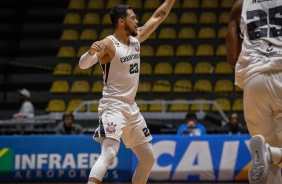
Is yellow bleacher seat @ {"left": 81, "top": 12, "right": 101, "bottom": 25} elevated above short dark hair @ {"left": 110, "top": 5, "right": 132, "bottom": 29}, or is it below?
above

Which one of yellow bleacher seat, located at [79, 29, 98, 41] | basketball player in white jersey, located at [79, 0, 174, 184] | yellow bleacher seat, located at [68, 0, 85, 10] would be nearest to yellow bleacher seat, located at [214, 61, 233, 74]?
yellow bleacher seat, located at [79, 29, 98, 41]

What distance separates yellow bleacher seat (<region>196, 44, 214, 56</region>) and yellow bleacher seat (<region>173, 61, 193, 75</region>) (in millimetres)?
514

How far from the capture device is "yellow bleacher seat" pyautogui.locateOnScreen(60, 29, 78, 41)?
18250 millimetres

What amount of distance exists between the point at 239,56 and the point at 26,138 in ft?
22.2

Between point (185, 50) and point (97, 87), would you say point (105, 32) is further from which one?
point (185, 50)

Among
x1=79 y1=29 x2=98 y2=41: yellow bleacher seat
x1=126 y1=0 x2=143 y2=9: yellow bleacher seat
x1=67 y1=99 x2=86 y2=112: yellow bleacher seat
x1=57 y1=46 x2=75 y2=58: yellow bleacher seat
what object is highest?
x1=126 y1=0 x2=143 y2=9: yellow bleacher seat

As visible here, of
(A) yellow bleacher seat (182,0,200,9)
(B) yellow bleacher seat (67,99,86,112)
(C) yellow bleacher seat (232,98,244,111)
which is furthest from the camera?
(A) yellow bleacher seat (182,0,200,9)

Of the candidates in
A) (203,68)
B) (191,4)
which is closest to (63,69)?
(203,68)

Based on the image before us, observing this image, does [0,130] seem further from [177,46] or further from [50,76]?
[177,46]

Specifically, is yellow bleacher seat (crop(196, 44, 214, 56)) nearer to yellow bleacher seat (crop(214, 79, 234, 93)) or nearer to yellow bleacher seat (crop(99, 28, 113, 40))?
yellow bleacher seat (crop(214, 79, 234, 93))

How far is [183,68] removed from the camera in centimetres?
1697

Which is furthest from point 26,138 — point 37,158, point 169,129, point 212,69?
point 212,69

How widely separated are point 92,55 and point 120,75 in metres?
0.58

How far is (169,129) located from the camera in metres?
12.8
